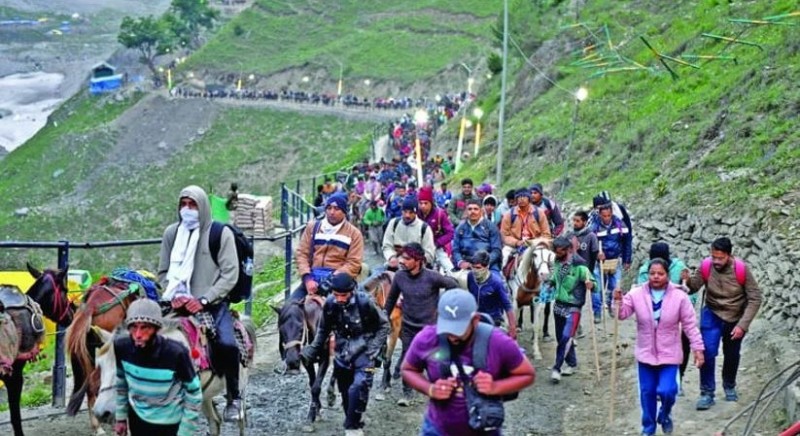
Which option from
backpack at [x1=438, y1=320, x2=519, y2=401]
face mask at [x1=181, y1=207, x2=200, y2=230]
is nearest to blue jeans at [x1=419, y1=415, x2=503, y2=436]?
backpack at [x1=438, y1=320, x2=519, y2=401]

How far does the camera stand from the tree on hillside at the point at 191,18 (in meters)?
126

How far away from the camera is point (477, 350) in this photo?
7863mm

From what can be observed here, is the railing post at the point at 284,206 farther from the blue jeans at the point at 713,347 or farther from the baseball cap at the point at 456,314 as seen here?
the baseball cap at the point at 456,314

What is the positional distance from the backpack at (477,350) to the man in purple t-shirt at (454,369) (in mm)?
26

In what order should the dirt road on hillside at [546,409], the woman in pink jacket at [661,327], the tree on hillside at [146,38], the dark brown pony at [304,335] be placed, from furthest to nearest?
the tree on hillside at [146,38] < the dark brown pony at [304,335] < the dirt road on hillside at [546,409] < the woman in pink jacket at [661,327]

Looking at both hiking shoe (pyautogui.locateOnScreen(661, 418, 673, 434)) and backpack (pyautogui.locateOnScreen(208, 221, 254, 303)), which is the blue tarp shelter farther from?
hiking shoe (pyautogui.locateOnScreen(661, 418, 673, 434))

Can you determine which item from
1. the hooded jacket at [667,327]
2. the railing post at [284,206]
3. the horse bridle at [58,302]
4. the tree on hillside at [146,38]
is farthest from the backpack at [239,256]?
the tree on hillside at [146,38]

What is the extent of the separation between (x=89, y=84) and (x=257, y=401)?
108278 mm

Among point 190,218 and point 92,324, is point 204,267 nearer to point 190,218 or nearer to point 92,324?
point 190,218

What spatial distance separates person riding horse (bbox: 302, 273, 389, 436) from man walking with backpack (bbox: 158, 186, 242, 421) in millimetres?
960

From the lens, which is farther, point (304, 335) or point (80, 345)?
point (304, 335)

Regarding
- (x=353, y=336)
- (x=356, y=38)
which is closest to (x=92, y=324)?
(x=353, y=336)

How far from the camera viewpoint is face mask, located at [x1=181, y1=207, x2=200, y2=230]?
11195mm

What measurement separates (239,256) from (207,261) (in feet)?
1.05
